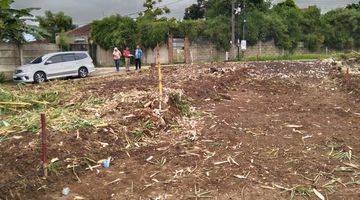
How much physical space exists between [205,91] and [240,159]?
20.3 feet

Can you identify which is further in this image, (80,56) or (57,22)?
(57,22)

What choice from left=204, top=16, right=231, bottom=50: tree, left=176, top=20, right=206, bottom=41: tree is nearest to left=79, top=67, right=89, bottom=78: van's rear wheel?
left=176, top=20, right=206, bottom=41: tree

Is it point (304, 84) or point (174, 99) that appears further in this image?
point (304, 84)

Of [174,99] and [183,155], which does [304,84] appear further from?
[183,155]

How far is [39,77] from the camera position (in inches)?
971

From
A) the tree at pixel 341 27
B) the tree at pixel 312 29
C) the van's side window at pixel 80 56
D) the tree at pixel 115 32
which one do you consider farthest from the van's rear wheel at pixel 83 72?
the tree at pixel 341 27

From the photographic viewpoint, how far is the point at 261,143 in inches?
349

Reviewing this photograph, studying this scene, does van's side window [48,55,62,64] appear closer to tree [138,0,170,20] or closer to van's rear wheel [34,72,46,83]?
van's rear wheel [34,72,46,83]

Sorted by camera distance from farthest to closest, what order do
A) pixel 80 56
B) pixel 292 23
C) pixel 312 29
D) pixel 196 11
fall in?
pixel 196 11
pixel 312 29
pixel 292 23
pixel 80 56

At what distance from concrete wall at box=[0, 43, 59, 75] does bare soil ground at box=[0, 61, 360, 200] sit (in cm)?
1522

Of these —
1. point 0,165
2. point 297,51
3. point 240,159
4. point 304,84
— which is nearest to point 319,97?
point 304,84

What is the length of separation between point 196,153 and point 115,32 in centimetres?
3288

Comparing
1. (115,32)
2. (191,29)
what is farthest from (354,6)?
(115,32)

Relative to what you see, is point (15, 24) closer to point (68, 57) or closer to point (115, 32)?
point (68, 57)
